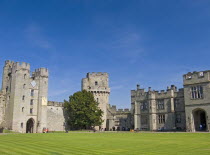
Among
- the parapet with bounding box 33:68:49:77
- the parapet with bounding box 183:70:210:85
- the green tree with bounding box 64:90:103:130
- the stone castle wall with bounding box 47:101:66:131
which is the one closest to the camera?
the parapet with bounding box 183:70:210:85

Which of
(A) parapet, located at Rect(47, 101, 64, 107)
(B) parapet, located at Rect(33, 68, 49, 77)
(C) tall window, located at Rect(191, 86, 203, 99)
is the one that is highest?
(B) parapet, located at Rect(33, 68, 49, 77)

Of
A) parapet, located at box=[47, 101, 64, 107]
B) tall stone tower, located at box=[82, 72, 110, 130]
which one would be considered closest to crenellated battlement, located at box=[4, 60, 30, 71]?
parapet, located at box=[47, 101, 64, 107]

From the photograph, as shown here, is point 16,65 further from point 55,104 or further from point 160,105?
point 160,105

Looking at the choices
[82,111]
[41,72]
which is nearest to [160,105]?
[82,111]

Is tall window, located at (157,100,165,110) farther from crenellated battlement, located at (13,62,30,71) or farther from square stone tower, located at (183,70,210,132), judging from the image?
crenellated battlement, located at (13,62,30,71)

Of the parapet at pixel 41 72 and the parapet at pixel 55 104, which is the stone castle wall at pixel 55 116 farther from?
the parapet at pixel 41 72

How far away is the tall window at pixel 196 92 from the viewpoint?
147ft

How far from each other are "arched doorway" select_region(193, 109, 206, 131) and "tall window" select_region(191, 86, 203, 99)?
286 centimetres

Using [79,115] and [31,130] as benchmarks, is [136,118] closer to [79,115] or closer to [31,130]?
[79,115]

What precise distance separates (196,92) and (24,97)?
34.7 meters

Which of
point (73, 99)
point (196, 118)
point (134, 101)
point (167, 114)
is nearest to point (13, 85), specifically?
point (73, 99)

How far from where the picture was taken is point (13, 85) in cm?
5056

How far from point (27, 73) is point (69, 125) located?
16317 millimetres

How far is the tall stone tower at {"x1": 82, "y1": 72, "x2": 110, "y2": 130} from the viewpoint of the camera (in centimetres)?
6575
